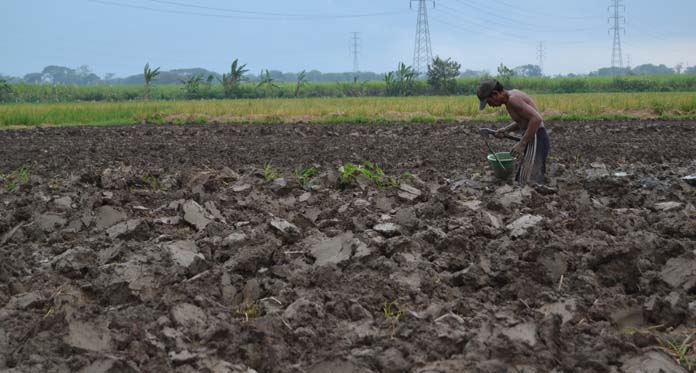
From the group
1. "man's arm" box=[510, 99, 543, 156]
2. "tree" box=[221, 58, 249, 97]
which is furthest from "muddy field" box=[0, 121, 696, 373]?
"tree" box=[221, 58, 249, 97]

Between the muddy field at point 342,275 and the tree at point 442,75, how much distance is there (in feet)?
133

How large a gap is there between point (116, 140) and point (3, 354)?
12.0 metres

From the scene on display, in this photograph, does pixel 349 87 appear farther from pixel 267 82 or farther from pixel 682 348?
pixel 682 348

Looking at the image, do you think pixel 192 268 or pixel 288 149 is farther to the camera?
pixel 288 149

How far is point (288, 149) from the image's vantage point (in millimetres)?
12602

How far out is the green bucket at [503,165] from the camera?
7.78 m

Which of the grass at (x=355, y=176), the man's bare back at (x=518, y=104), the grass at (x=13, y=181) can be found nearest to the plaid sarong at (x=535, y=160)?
the man's bare back at (x=518, y=104)

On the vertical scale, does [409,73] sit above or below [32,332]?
above

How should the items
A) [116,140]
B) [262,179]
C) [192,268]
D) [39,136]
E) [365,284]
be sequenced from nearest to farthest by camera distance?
[365,284] → [192,268] → [262,179] → [116,140] → [39,136]

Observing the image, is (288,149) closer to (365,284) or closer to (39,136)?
(39,136)

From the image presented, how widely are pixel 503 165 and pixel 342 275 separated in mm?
4011

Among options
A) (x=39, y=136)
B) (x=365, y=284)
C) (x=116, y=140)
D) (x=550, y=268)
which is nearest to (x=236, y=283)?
(x=365, y=284)

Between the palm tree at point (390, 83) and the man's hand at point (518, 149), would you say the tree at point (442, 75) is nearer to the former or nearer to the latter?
the palm tree at point (390, 83)

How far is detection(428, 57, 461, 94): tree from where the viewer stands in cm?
4778
